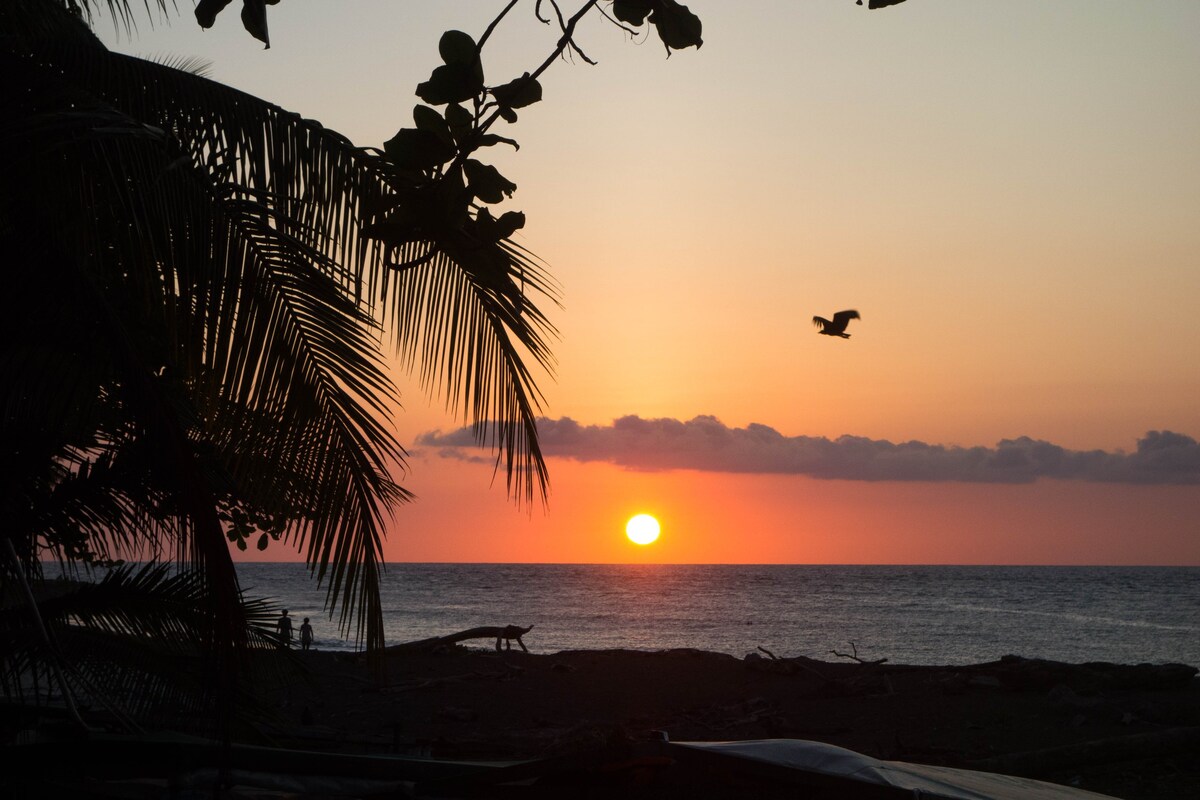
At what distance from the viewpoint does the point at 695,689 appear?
18719 mm

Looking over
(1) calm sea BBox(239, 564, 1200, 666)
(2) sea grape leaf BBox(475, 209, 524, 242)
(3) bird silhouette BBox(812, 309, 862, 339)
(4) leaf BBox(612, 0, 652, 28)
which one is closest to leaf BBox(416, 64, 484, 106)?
(2) sea grape leaf BBox(475, 209, 524, 242)

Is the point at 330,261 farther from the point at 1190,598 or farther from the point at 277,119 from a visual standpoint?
the point at 1190,598

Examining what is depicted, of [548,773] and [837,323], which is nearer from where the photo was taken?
[548,773]

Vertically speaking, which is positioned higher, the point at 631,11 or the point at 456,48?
the point at 631,11

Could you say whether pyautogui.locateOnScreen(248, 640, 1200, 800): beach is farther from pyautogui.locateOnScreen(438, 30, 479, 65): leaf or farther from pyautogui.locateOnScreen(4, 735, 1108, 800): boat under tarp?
pyautogui.locateOnScreen(438, 30, 479, 65): leaf

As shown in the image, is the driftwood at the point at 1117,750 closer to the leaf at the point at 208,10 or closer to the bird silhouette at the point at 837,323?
the bird silhouette at the point at 837,323

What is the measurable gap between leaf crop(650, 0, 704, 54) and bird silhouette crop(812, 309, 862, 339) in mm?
8350

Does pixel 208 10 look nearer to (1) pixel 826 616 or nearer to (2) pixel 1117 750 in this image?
(2) pixel 1117 750

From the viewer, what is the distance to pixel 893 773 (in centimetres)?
496

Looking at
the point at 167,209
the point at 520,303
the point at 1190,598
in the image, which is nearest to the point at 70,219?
the point at 167,209

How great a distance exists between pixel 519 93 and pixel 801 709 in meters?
15.9

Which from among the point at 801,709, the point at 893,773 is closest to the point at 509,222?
the point at 893,773

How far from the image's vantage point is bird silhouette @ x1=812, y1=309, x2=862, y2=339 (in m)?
10.1

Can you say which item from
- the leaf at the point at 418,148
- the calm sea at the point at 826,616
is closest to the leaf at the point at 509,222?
the leaf at the point at 418,148
